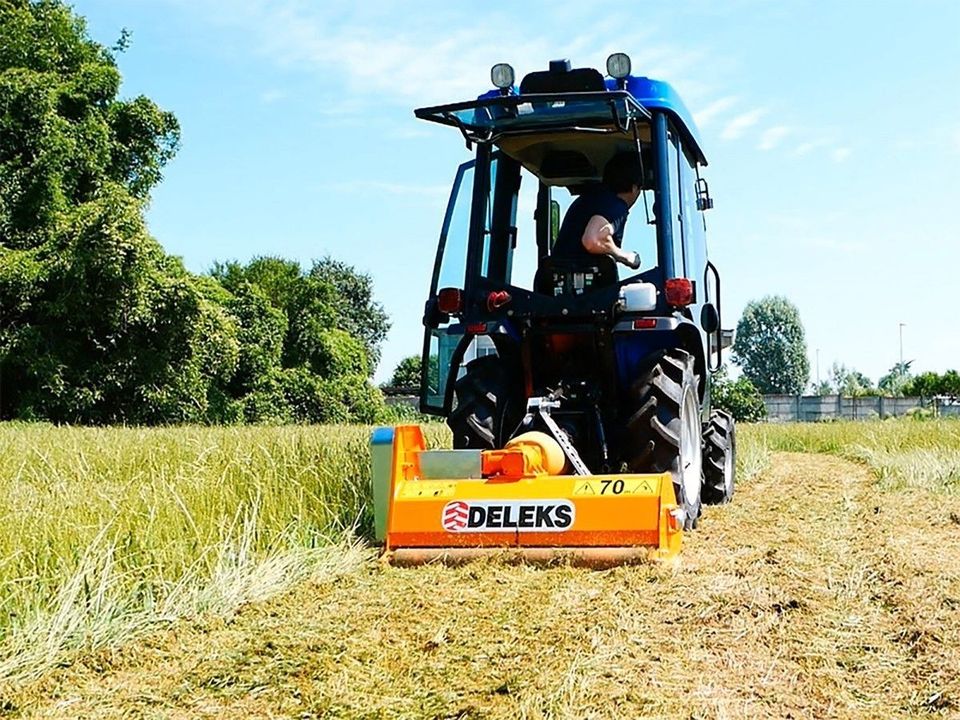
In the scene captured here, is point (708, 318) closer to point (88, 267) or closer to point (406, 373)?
point (88, 267)

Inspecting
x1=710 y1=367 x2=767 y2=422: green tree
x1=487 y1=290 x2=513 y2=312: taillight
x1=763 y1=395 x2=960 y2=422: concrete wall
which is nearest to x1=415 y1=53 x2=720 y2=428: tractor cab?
x1=487 y1=290 x2=513 y2=312: taillight

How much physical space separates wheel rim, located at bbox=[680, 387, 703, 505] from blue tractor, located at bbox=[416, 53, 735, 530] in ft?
0.04

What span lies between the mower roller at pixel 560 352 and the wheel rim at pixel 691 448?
0.02 m

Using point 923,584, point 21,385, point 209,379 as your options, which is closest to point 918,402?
point 209,379

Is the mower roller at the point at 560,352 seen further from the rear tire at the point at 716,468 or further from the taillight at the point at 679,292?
the rear tire at the point at 716,468

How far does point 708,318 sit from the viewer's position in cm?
680

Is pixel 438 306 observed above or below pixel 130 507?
above

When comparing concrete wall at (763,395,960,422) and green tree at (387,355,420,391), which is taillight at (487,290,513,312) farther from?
green tree at (387,355,420,391)

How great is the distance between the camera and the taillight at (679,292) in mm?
5855

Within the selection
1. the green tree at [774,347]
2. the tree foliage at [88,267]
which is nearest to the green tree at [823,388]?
the green tree at [774,347]

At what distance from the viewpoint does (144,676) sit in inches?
128

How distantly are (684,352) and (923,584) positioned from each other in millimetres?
2109

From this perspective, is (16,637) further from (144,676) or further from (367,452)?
(367,452)

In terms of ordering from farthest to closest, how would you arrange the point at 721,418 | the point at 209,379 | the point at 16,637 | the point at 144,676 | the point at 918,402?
the point at 918,402 → the point at 209,379 → the point at 721,418 → the point at 16,637 → the point at 144,676
